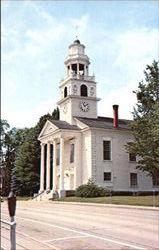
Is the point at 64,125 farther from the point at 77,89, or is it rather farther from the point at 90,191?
the point at 90,191

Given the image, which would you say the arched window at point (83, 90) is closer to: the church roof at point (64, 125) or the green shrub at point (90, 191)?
the church roof at point (64, 125)

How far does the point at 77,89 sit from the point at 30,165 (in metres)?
16.3

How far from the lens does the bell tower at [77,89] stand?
179 feet

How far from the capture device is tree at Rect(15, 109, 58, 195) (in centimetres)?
6297

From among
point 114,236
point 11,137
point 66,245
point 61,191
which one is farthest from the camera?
point 11,137

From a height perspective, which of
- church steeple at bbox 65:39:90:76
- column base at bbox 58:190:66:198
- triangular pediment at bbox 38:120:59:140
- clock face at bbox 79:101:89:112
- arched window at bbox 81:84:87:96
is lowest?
column base at bbox 58:190:66:198

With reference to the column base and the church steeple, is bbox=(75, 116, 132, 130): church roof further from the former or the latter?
the column base

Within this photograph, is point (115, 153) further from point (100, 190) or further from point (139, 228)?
point (139, 228)

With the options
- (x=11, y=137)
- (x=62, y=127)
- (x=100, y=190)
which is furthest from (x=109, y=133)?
(x=11, y=137)

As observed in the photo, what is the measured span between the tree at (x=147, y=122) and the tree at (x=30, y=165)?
87.0 ft

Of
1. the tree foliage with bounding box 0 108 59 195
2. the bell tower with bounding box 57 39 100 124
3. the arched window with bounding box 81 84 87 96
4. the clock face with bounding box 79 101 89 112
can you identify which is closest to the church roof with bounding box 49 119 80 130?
the bell tower with bounding box 57 39 100 124

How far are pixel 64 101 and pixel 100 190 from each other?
57.4ft

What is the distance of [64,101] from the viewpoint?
5622 cm

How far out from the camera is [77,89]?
2173 inches
